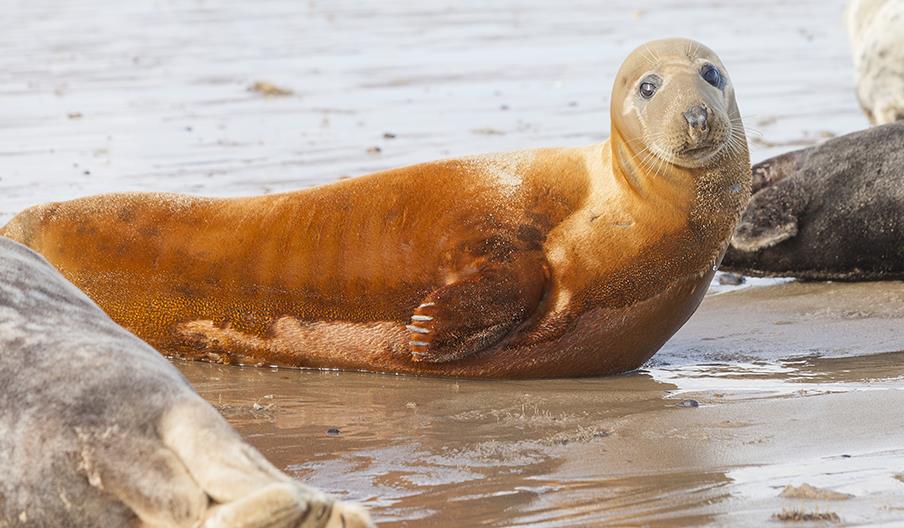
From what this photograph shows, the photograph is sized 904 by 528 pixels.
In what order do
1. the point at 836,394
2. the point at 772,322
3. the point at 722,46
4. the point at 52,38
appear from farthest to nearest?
the point at 52,38, the point at 722,46, the point at 772,322, the point at 836,394

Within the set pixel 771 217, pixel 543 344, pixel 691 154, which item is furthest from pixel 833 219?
pixel 543 344

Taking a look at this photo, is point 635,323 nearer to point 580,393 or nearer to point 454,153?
point 580,393

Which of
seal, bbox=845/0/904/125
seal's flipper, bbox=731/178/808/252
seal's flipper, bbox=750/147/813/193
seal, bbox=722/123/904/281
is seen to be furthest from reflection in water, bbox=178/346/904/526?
seal, bbox=845/0/904/125

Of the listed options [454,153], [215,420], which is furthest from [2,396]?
[454,153]

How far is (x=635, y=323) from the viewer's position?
18.6 feet

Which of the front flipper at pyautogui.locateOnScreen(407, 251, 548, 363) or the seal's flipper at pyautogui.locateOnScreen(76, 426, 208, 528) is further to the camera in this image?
the front flipper at pyautogui.locateOnScreen(407, 251, 548, 363)

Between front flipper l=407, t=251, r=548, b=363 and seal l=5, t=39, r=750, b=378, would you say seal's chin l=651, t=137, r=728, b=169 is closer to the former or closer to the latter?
seal l=5, t=39, r=750, b=378

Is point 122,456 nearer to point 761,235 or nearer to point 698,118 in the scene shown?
point 698,118

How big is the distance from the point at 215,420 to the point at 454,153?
251 inches

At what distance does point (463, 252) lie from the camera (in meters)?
5.70

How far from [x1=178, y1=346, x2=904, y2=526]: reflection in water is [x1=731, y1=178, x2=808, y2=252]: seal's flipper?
1826mm

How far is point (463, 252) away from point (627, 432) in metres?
1.19

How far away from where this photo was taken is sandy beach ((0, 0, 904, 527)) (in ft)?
13.7

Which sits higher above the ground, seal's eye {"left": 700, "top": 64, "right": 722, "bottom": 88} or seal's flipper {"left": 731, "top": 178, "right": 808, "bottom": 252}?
seal's eye {"left": 700, "top": 64, "right": 722, "bottom": 88}
